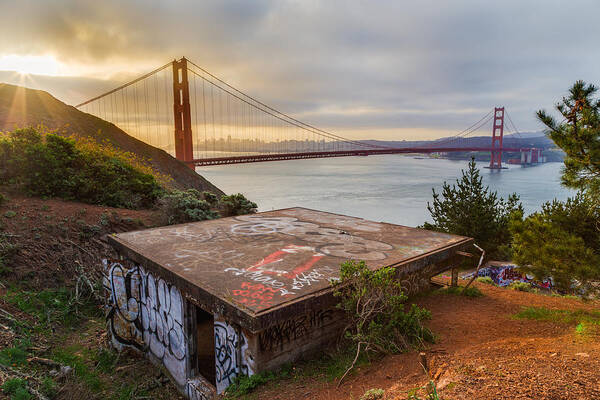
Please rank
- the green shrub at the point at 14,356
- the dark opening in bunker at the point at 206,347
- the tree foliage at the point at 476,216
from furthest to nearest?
1. the tree foliage at the point at 476,216
2. the dark opening in bunker at the point at 206,347
3. the green shrub at the point at 14,356

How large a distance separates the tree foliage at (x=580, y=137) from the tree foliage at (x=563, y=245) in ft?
1.92

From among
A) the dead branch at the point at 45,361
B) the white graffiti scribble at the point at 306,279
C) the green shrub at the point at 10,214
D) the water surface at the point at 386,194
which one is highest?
the green shrub at the point at 10,214

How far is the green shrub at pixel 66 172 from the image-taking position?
1484cm

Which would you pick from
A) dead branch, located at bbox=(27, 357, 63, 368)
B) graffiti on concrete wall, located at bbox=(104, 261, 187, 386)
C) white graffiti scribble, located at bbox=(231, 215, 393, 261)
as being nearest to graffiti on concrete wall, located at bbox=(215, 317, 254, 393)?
graffiti on concrete wall, located at bbox=(104, 261, 187, 386)

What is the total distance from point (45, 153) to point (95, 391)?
42.0 feet

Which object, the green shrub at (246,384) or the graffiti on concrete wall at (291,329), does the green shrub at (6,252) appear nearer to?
the green shrub at (246,384)

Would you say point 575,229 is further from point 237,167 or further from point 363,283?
point 237,167

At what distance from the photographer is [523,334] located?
5.74 meters

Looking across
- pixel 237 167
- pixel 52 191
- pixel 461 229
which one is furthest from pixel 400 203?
pixel 237 167

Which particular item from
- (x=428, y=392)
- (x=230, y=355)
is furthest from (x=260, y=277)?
(x=428, y=392)

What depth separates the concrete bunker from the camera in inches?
194

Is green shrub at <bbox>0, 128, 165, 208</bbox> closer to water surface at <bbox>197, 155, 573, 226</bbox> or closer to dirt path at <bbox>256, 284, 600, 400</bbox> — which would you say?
dirt path at <bbox>256, 284, 600, 400</bbox>

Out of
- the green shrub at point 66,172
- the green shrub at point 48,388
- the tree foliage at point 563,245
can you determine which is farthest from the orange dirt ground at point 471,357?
the green shrub at point 66,172

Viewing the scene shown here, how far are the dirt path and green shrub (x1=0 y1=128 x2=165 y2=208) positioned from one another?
1509cm
